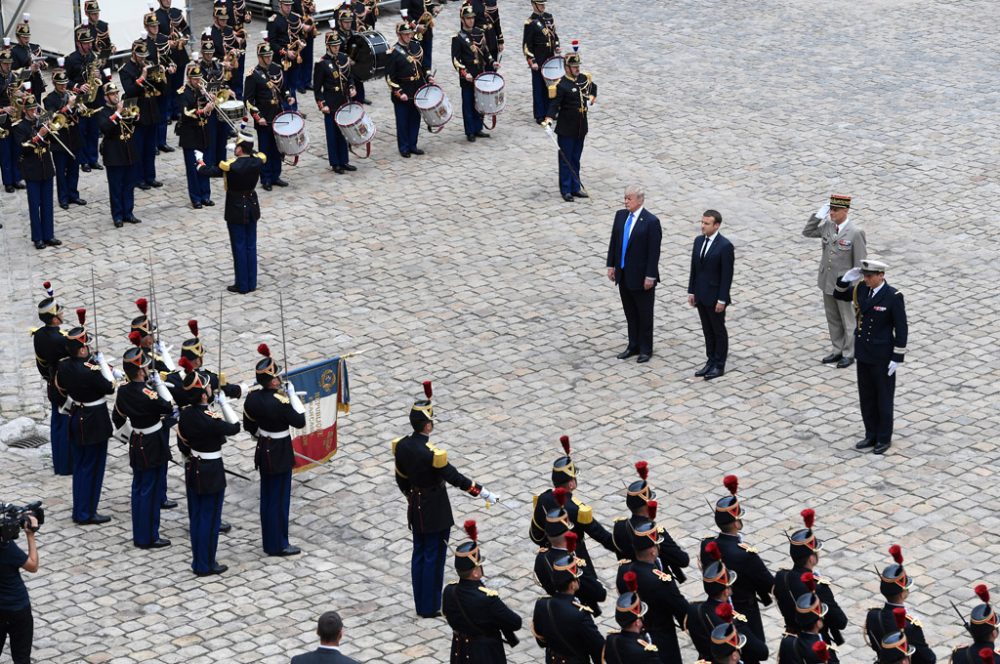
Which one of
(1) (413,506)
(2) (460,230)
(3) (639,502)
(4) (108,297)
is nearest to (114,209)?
(4) (108,297)

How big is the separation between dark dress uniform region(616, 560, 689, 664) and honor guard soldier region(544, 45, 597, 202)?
34.4 ft

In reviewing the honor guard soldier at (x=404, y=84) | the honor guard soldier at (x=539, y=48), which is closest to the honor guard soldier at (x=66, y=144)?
the honor guard soldier at (x=404, y=84)

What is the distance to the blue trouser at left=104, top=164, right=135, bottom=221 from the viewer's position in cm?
2150

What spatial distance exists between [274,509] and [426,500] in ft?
5.06

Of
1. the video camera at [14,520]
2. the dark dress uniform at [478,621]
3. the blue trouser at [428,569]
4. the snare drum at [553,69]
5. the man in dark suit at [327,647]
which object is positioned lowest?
the blue trouser at [428,569]

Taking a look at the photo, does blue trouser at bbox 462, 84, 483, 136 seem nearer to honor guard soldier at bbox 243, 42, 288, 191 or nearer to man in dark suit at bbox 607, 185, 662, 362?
honor guard soldier at bbox 243, 42, 288, 191

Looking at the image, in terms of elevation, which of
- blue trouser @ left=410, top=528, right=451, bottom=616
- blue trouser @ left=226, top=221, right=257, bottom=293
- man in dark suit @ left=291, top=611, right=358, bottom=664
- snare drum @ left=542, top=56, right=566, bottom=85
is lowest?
blue trouser @ left=410, top=528, right=451, bottom=616

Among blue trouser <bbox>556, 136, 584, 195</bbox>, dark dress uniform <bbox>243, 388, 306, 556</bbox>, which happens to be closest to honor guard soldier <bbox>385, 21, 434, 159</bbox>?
blue trouser <bbox>556, 136, 584, 195</bbox>

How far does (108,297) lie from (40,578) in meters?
6.03

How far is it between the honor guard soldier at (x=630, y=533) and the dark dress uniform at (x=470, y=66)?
40.4 feet

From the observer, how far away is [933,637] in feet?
41.9

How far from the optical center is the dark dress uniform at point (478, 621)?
11617 mm

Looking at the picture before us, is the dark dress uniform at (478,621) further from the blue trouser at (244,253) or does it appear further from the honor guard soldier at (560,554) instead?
the blue trouser at (244,253)

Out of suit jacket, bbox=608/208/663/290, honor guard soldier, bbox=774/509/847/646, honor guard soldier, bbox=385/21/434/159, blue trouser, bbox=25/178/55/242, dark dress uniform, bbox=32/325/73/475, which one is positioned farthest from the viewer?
honor guard soldier, bbox=385/21/434/159
